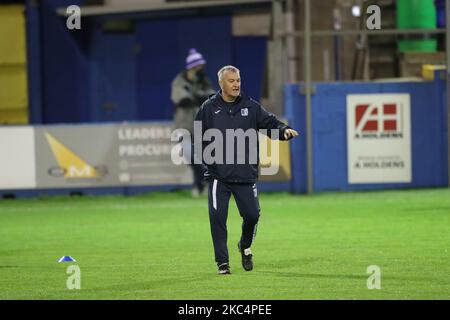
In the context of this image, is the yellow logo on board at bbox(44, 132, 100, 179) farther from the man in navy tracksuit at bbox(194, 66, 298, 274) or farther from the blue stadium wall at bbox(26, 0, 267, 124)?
the man in navy tracksuit at bbox(194, 66, 298, 274)

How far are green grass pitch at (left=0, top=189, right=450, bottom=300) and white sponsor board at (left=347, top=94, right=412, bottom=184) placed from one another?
61cm

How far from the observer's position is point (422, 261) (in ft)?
37.8

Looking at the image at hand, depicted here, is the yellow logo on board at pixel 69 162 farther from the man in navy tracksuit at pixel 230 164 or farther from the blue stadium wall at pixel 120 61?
the man in navy tracksuit at pixel 230 164

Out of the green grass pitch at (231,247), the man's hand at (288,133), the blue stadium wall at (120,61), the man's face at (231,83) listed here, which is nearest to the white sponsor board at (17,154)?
the green grass pitch at (231,247)

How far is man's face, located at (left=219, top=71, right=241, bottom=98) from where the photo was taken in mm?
10633

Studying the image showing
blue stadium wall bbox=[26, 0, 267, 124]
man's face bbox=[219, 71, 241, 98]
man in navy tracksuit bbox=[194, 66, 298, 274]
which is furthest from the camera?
blue stadium wall bbox=[26, 0, 267, 124]

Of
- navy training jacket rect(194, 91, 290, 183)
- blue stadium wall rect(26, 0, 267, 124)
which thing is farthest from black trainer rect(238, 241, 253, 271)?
blue stadium wall rect(26, 0, 267, 124)

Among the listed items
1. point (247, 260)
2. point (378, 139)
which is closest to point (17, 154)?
point (378, 139)

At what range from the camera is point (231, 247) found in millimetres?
13531

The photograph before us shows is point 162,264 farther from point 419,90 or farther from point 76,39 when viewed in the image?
point 76,39

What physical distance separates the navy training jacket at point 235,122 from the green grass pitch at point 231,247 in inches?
38.2

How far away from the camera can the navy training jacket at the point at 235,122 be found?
10852mm

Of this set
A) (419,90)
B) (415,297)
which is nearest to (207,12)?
(419,90)

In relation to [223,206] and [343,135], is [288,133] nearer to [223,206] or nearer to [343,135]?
[223,206]
